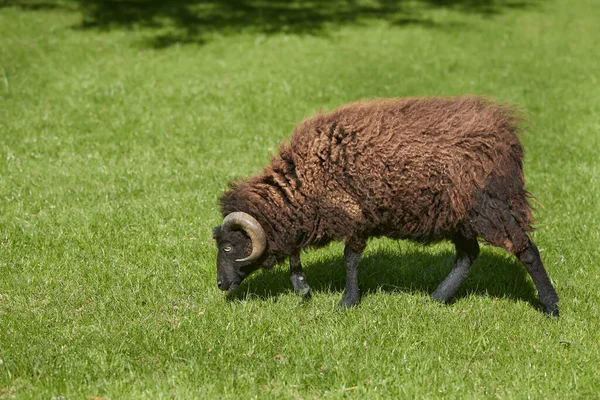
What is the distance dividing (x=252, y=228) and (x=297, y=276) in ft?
2.96

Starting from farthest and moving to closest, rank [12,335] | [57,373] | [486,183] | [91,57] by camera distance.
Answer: [91,57] → [486,183] → [12,335] → [57,373]

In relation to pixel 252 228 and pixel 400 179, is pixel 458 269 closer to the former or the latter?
pixel 400 179

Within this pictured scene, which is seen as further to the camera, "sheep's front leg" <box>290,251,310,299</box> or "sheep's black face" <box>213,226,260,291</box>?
"sheep's front leg" <box>290,251,310,299</box>

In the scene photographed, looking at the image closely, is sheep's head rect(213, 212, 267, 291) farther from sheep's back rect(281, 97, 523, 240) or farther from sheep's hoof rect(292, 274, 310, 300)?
sheep's back rect(281, 97, 523, 240)

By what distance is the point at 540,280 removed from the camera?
7.70m

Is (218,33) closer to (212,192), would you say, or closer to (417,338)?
(212,192)

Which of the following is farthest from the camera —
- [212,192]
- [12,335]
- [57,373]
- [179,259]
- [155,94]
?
[155,94]

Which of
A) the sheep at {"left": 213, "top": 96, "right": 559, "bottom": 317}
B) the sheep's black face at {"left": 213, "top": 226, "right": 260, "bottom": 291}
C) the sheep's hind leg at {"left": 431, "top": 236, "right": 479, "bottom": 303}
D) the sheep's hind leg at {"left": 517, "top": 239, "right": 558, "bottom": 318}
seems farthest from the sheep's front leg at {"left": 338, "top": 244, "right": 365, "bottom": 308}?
the sheep's hind leg at {"left": 517, "top": 239, "right": 558, "bottom": 318}

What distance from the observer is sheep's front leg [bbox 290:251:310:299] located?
8227mm

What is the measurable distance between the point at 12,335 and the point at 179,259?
242cm

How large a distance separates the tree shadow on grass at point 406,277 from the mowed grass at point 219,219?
0.03m

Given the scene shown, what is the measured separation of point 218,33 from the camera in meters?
19.2

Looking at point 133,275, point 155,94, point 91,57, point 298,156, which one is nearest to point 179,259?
point 133,275

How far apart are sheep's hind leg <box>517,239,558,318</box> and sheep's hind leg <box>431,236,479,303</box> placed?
75 centimetres
